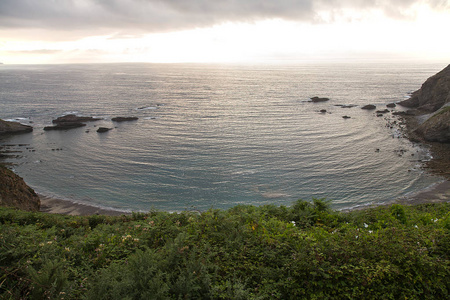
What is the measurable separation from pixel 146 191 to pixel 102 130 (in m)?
28.6

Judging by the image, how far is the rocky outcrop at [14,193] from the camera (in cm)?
1966

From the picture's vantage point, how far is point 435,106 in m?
60.8

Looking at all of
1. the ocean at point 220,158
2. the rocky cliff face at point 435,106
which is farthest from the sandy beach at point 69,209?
the rocky cliff face at point 435,106

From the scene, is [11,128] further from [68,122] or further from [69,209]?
[69,209]

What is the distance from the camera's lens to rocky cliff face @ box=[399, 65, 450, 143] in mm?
42438

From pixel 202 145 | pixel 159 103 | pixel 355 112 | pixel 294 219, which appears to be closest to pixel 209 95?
pixel 159 103

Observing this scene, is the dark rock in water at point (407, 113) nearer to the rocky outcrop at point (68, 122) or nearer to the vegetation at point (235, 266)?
the vegetation at point (235, 266)

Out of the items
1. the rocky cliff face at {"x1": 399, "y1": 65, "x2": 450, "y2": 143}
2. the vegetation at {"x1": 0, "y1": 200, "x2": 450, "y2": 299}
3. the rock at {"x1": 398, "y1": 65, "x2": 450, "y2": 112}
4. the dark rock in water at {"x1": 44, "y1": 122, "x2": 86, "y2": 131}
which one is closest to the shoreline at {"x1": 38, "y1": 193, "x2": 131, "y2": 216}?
the vegetation at {"x1": 0, "y1": 200, "x2": 450, "y2": 299}

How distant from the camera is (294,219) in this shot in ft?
39.7

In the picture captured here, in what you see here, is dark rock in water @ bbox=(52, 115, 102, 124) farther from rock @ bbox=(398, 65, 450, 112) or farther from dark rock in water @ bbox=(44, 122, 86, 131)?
rock @ bbox=(398, 65, 450, 112)

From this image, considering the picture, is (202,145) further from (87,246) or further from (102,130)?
(87,246)

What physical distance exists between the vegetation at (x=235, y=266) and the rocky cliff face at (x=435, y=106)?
43.2 metres

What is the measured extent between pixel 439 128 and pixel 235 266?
163 ft

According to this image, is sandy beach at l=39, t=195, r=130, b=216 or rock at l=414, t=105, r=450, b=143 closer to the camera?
sandy beach at l=39, t=195, r=130, b=216
